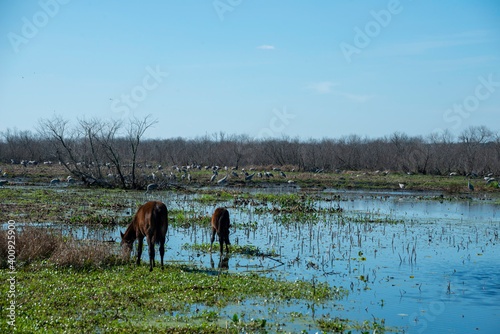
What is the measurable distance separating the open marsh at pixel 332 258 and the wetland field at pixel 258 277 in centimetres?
5

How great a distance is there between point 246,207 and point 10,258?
1626 cm

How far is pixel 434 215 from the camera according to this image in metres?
25.0

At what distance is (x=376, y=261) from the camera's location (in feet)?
47.4

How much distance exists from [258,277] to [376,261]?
473 centimetres

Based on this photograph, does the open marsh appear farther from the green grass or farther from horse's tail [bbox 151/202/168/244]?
horse's tail [bbox 151/202/168/244]

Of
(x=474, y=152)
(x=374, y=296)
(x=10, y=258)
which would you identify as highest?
(x=474, y=152)

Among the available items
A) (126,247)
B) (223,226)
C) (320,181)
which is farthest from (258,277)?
(320,181)

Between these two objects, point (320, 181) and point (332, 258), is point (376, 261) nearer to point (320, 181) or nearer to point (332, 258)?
point (332, 258)

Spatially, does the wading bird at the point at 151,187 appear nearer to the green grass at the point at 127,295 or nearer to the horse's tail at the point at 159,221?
the horse's tail at the point at 159,221

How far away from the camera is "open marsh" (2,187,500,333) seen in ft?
30.0

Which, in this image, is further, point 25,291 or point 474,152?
point 474,152

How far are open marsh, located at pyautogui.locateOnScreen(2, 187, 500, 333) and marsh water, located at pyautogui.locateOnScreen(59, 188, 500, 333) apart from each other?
3 centimetres

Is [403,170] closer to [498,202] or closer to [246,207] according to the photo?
[498,202]

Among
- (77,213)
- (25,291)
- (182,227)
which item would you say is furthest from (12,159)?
(25,291)
